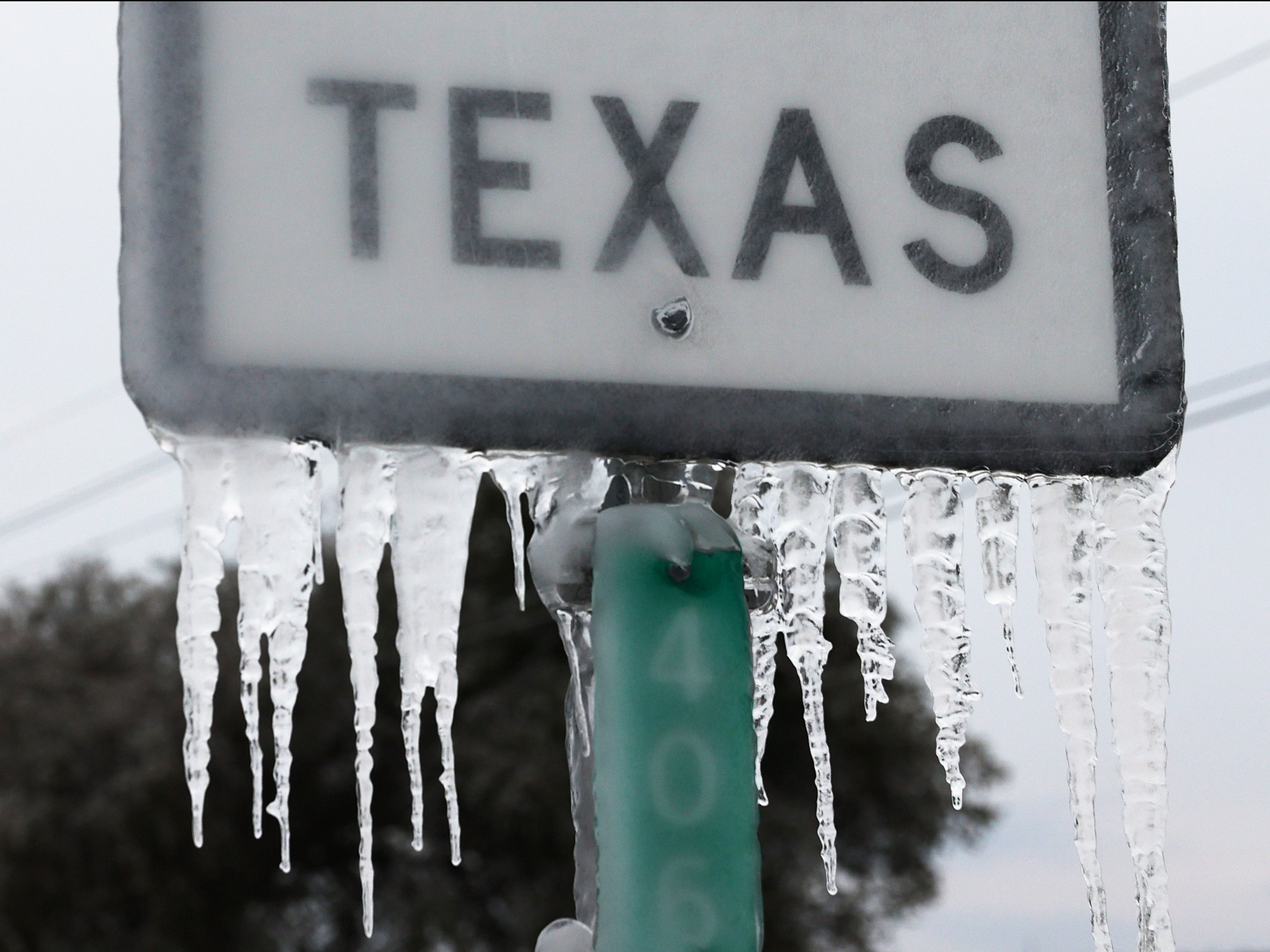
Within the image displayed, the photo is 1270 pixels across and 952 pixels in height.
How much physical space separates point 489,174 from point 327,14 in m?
0.12

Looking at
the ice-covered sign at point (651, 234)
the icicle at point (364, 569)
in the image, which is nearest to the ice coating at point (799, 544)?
the ice-covered sign at point (651, 234)

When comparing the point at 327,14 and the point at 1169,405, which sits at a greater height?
the point at 327,14

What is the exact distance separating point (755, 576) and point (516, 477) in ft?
0.53

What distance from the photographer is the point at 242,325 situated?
84cm

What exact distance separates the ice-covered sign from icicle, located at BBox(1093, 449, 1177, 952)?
0.37 ft

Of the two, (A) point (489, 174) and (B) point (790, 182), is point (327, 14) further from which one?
(B) point (790, 182)

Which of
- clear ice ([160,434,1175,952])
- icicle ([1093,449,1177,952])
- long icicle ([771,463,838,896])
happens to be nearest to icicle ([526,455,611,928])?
clear ice ([160,434,1175,952])


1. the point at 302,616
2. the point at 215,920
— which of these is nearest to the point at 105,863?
the point at 215,920

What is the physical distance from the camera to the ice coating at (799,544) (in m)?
1.02

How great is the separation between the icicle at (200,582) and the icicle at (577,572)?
174 mm

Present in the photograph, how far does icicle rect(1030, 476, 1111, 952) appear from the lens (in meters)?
1.05

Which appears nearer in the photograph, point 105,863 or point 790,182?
point 790,182

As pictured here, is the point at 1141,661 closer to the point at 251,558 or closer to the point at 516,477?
the point at 516,477

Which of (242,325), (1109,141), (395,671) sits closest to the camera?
(242,325)
